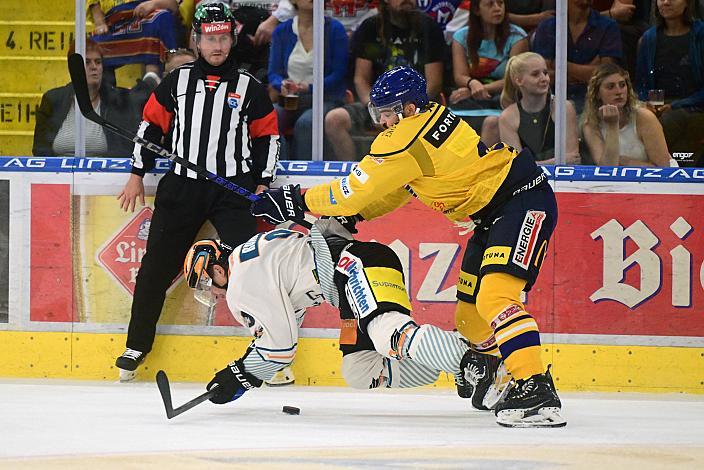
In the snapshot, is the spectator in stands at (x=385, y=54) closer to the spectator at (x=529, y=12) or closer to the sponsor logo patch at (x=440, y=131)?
the spectator at (x=529, y=12)

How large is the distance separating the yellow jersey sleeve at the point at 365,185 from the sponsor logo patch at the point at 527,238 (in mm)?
387

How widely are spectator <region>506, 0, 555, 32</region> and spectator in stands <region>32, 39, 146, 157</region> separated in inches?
64.7

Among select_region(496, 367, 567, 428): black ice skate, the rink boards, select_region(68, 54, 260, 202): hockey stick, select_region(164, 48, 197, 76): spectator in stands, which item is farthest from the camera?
select_region(164, 48, 197, 76): spectator in stands

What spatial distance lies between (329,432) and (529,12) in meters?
2.21

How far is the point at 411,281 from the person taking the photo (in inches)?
204

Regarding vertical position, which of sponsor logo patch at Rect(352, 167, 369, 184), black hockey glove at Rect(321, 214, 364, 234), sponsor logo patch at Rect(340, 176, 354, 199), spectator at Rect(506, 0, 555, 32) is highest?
spectator at Rect(506, 0, 555, 32)

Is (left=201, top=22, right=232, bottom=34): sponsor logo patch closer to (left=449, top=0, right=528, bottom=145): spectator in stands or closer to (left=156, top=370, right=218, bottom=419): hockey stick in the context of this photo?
(left=449, top=0, right=528, bottom=145): spectator in stands

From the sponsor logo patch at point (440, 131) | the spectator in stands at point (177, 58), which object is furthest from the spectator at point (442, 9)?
the sponsor logo patch at point (440, 131)

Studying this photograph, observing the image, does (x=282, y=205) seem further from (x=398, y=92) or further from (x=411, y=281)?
(x=411, y=281)

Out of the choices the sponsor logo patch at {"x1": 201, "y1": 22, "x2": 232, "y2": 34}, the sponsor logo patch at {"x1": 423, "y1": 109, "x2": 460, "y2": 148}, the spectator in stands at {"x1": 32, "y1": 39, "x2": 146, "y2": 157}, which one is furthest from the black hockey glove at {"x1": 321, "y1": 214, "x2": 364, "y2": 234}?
the spectator in stands at {"x1": 32, "y1": 39, "x2": 146, "y2": 157}

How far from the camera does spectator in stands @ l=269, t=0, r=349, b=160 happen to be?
5293 mm

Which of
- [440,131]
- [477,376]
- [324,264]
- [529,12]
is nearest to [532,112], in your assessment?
[529,12]

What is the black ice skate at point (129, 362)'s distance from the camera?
5086 millimetres

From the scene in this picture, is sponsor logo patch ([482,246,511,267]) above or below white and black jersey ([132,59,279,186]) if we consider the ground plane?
below
